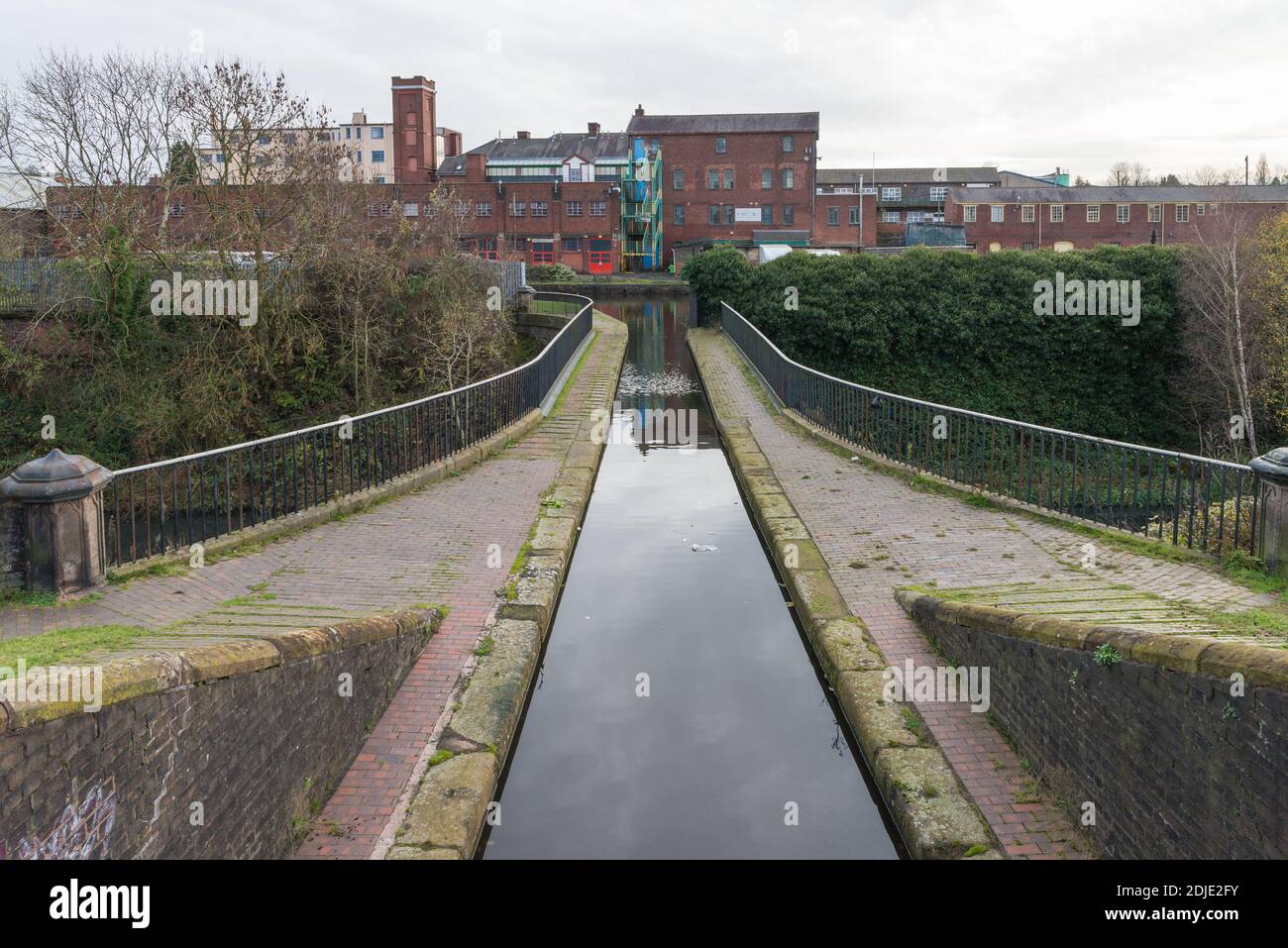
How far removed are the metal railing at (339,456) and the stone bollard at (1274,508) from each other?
7.77 metres

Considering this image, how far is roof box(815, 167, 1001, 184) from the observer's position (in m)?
85.7

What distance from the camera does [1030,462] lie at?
10609mm

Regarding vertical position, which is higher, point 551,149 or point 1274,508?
point 551,149

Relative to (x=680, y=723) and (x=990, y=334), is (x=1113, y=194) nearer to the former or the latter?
(x=990, y=334)

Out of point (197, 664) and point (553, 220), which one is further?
point (553, 220)

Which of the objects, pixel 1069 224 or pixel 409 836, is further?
pixel 1069 224

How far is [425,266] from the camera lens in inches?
1025

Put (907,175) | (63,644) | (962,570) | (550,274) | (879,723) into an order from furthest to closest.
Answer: (907,175) → (550,274) → (962,570) → (879,723) → (63,644)

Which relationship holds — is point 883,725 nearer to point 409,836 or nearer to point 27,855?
point 409,836

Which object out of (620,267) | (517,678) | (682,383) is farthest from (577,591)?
(620,267)

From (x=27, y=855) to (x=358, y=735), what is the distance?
2710 mm

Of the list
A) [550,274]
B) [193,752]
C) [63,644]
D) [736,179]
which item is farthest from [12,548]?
[736,179]

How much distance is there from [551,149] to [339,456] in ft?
220

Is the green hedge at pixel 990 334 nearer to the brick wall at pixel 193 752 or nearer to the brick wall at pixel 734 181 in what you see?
the brick wall at pixel 193 752
